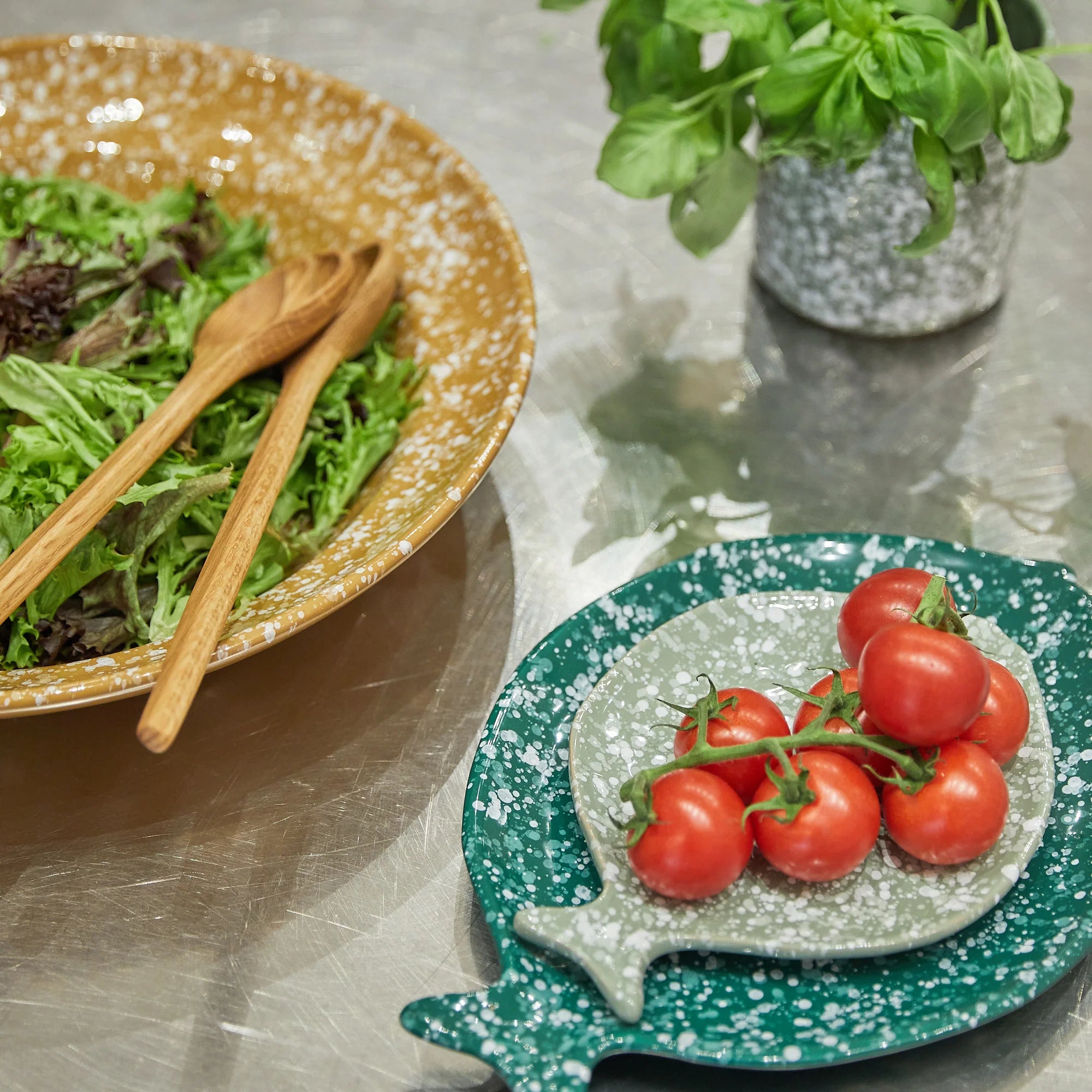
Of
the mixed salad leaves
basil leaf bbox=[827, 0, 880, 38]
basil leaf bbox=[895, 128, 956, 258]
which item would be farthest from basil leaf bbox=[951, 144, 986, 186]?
the mixed salad leaves

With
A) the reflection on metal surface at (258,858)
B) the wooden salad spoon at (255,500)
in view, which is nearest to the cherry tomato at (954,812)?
the reflection on metal surface at (258,858)

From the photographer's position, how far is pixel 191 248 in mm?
1154

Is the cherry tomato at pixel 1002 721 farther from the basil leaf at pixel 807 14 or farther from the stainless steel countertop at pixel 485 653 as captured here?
the basil leaf at pixel 807 14

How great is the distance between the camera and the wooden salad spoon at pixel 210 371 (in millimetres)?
815

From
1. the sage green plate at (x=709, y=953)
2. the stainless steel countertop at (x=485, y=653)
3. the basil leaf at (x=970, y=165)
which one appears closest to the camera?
the sage green plate at (x=709, y=953)

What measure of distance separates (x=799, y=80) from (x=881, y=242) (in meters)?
0.22

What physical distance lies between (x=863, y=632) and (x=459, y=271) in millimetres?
538

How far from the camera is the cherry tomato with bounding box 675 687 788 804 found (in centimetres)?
74

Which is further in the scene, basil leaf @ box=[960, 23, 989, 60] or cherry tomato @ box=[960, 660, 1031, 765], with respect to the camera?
basil leaf @ box=[960, 23, 989, 60]

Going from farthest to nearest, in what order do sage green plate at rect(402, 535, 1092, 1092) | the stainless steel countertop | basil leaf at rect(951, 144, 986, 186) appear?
basil leaf at rect(951, 144, 986, 186) → the stainless steel countertop → sage green plate at rect(402, 535, 1092, 1092)

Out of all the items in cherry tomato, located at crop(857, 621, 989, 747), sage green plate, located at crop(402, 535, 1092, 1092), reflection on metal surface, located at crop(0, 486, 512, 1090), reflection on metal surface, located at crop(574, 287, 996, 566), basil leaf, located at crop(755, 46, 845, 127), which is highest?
basil leaf, located at crop(755, 46, 845, 127)

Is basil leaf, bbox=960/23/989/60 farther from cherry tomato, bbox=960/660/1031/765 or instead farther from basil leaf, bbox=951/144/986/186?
cherry tomato, bbox=960/660/1031/765

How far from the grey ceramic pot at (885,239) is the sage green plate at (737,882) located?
0.42 metres

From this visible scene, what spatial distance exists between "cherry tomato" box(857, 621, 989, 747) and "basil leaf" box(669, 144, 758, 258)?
52cm
